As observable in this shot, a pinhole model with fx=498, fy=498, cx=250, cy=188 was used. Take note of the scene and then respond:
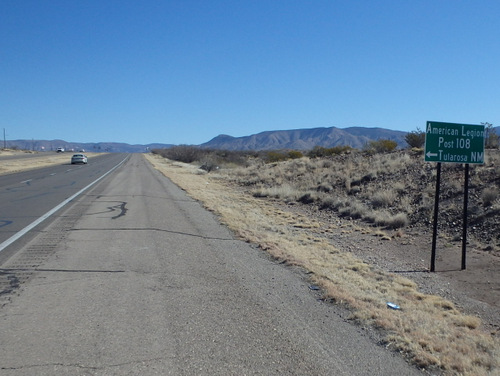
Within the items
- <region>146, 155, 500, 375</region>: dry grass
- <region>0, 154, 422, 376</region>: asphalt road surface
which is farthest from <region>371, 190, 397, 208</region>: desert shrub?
<region>0, 154, 422, 376</region>: asphalt road surface

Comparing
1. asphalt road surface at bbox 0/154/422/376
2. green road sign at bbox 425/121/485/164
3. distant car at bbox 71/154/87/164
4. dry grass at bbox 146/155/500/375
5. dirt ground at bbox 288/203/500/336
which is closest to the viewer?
asphalt road surface at bbox 0/154/422/376

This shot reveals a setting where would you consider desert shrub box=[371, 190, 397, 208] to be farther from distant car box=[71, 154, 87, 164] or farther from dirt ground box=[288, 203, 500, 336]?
distant car box=[71, 154, 87, 164]

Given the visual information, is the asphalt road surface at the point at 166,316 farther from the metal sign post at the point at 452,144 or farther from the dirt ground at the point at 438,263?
the metal sign post at the point at 452,144

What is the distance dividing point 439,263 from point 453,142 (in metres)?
2.80

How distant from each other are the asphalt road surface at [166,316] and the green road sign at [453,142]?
4189mm

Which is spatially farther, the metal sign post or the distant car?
the distant car

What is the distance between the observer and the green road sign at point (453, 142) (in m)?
10.4

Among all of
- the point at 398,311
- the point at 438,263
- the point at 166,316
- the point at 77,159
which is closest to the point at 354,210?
the point at 438,263

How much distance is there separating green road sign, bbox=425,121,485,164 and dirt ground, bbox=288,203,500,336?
2.35 meters

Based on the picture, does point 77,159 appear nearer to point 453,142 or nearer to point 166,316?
point 453,142

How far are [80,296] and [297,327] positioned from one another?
114 inches

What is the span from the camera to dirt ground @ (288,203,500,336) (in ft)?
27.5

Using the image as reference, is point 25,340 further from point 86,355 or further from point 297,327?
point 297,327

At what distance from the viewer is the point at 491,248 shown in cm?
1201
